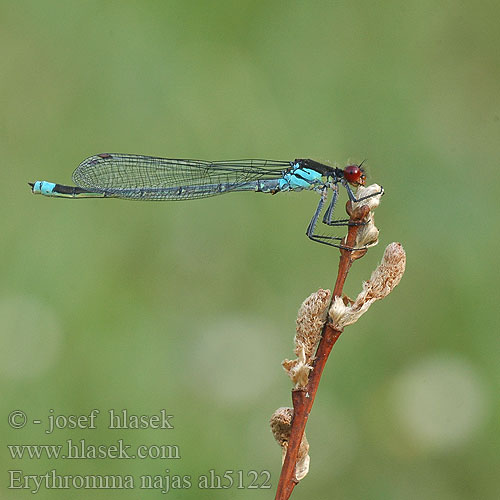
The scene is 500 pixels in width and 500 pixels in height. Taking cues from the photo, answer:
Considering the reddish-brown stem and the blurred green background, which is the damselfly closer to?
the blurred green background

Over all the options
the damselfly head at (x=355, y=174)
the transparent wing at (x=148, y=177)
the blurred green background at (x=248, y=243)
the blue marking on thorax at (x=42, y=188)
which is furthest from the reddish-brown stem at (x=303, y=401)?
the blue marking on thorax at (x=42, y=188)

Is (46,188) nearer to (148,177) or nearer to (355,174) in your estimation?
(148,177)

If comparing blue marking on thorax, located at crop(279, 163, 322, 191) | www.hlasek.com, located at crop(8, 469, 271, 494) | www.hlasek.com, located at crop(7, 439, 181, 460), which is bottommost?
www.hlasek.com, located at crop(8, 469, 271, 494)

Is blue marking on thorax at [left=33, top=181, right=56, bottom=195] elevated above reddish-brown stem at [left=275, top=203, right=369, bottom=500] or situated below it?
above

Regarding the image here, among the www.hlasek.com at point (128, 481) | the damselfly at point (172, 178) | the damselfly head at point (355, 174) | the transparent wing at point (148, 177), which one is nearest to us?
the www.hlasek.com at point (128, 481)

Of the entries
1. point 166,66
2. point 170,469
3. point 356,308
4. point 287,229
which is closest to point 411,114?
point 287,229

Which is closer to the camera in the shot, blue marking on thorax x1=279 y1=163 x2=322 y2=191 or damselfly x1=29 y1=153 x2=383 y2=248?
blue marking on thorax x1=279 y1=163 x2=322 y2=191

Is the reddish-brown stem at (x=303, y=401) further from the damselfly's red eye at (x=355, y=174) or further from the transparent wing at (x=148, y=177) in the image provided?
the transparent wing at (x=148, y=177)

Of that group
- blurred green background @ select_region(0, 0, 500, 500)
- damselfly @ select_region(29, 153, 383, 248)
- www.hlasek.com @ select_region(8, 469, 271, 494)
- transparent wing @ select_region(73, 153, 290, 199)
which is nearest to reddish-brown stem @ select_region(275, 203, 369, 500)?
www.hlasek.com @ select_region(8, 469, 271, 494)
